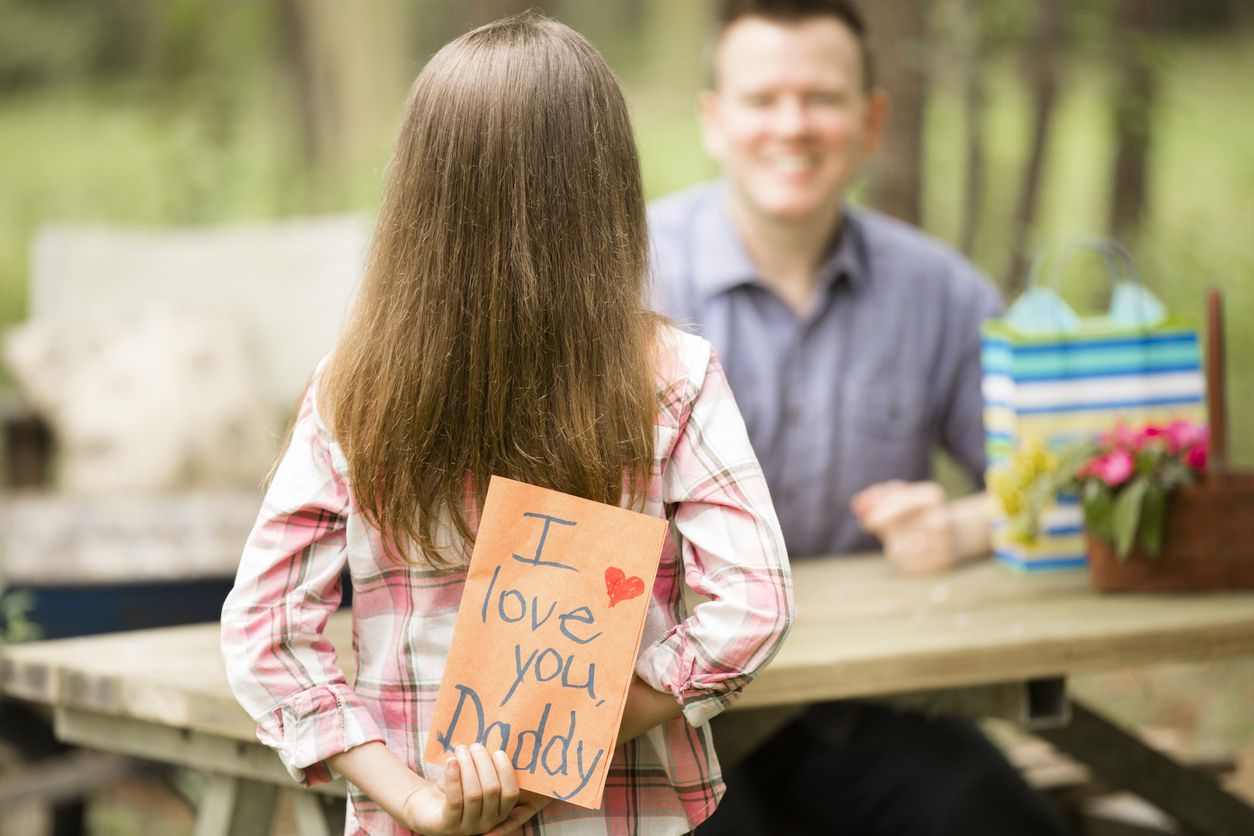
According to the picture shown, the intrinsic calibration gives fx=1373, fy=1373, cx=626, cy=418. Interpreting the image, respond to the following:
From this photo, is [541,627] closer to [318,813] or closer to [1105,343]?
[318,813]

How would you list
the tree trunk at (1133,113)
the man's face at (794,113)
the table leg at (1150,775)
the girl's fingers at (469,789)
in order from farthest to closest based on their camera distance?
the tree trunk at (1133,113)
the man's face at (794,113)
the table leg at (1150,775)
the girl's fingers at (469,789)

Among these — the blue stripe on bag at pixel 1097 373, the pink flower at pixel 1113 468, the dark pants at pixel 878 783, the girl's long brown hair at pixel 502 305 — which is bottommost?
the dark pants at pixel 878 783

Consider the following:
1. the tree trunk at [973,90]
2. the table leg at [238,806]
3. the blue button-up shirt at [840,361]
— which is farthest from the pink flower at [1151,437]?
the tree trunk at [973,90]

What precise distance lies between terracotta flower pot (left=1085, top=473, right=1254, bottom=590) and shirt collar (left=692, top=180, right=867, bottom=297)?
723 mm

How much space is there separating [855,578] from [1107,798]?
106cm

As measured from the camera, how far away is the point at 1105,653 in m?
1.77

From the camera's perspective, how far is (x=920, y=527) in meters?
2.15

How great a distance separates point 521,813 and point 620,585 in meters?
0.24

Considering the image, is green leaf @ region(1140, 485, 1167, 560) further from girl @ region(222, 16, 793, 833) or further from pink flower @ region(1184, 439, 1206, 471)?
girl @ region(222, 16, 793, 833)

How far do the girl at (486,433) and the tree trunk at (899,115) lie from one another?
2643 mm

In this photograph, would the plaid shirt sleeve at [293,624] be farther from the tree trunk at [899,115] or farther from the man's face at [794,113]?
the tree trunk at [899,115]

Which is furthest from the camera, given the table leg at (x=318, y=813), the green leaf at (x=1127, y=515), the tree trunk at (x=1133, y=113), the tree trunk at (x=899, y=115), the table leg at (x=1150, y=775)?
the tree trunk at (x=1133, y=113)

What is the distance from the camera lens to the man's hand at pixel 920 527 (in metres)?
2.14

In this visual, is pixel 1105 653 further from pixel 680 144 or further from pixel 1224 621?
pixel 680 144
